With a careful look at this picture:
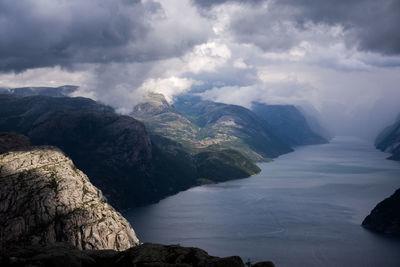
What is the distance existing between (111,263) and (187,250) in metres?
18.3

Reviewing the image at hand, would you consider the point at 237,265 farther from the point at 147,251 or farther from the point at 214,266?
the point at 147,251

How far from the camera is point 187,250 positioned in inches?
3460

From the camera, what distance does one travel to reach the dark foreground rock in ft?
235

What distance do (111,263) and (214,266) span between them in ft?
76.1

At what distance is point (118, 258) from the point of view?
267 feet

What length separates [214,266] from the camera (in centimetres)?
7356

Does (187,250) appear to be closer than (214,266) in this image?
No

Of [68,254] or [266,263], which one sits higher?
[68,254]

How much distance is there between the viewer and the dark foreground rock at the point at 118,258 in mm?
71500

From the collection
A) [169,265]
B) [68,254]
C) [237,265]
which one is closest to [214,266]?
[237,265]

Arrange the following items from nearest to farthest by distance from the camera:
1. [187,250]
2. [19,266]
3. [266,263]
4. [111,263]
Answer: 1. [19,266]
2. [266,263]
3. [111,263]
4. [187,250]

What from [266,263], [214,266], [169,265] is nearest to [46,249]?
[169,265]

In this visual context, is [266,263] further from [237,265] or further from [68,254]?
[68,254]

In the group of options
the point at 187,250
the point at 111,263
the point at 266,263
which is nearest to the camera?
the point at 266,263
